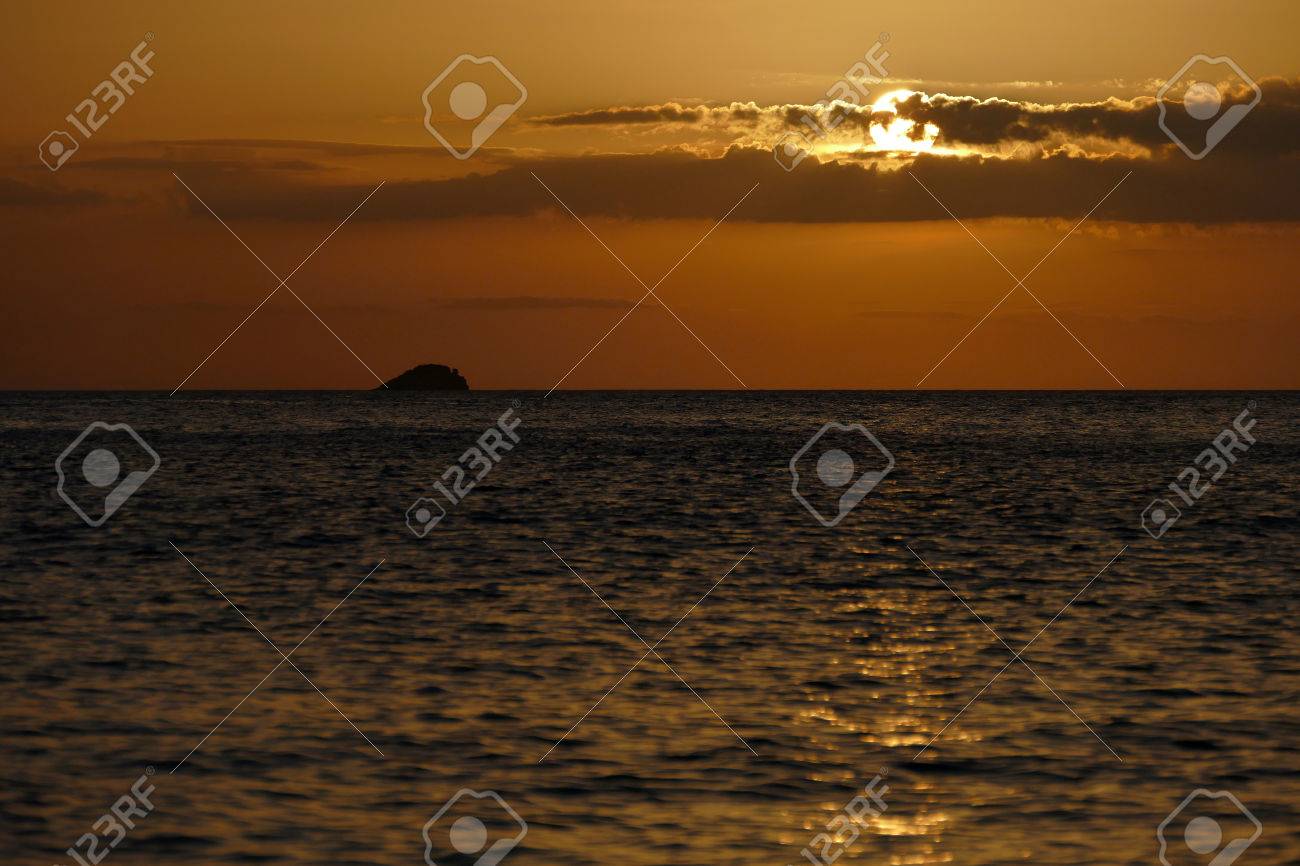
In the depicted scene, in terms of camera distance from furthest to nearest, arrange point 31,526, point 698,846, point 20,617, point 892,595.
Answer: point 31,526
point 892,595
point 20,617
point 698,846

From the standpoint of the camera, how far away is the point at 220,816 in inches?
474

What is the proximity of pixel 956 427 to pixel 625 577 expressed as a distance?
370 ft

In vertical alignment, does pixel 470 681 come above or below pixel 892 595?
below

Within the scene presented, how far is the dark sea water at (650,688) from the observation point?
1192 centimetres

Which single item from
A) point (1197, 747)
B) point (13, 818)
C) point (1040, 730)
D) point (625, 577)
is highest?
point (625, 577)

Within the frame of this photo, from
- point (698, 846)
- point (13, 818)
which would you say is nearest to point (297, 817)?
point (13, 818)

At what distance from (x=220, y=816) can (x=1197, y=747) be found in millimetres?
8959

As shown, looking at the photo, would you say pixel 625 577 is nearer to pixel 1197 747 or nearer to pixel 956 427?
pixel 1197 747

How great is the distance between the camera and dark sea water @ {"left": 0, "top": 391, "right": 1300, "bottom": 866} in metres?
11.9

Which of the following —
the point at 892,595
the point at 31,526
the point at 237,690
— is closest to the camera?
the point at 237,690

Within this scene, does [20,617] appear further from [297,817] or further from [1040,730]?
[1040,730]

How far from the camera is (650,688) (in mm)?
16688

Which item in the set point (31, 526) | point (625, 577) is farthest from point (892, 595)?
point (31, 526)

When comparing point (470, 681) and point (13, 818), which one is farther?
point (470, 681)
